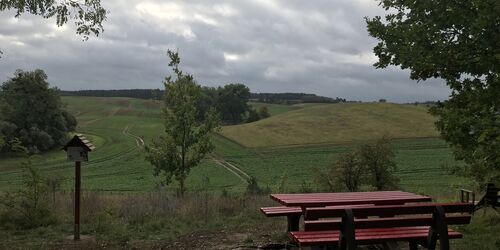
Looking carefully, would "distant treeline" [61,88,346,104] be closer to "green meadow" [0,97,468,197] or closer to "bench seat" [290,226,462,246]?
"green meadow" [0,97,468,197]

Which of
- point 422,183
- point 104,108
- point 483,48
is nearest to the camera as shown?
point 483,48

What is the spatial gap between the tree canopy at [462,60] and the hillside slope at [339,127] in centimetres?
4736

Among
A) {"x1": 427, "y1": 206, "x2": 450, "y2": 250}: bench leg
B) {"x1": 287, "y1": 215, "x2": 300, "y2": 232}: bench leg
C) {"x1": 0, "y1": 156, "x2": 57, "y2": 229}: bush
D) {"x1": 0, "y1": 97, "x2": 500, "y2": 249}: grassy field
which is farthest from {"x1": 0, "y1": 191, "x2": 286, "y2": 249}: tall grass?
{"x1": 427, "y1": 206, "x2": 450, "y2": 250}: bench leg

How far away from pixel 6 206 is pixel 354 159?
989 centimetres

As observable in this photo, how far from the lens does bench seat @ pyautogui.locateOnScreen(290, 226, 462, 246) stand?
582 centimetres

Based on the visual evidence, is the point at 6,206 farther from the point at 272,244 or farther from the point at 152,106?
the point at 152,106

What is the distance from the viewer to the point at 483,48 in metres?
6.84

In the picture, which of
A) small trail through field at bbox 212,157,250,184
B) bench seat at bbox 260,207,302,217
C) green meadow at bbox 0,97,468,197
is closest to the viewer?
bench seat at bbox 260,207,302,217

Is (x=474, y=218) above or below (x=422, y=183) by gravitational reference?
above

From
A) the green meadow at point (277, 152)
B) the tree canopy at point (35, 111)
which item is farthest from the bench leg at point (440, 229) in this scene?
the tree canopy at point (35, 111)

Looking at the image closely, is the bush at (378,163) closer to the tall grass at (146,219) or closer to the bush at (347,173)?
the bush at (347,173)

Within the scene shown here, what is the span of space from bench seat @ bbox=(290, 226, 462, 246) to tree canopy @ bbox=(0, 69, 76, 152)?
54945 millimetres

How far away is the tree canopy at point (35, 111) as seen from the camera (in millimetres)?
57188

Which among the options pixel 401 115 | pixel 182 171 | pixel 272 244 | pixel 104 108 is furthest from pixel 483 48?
Result: pixel 104 108
